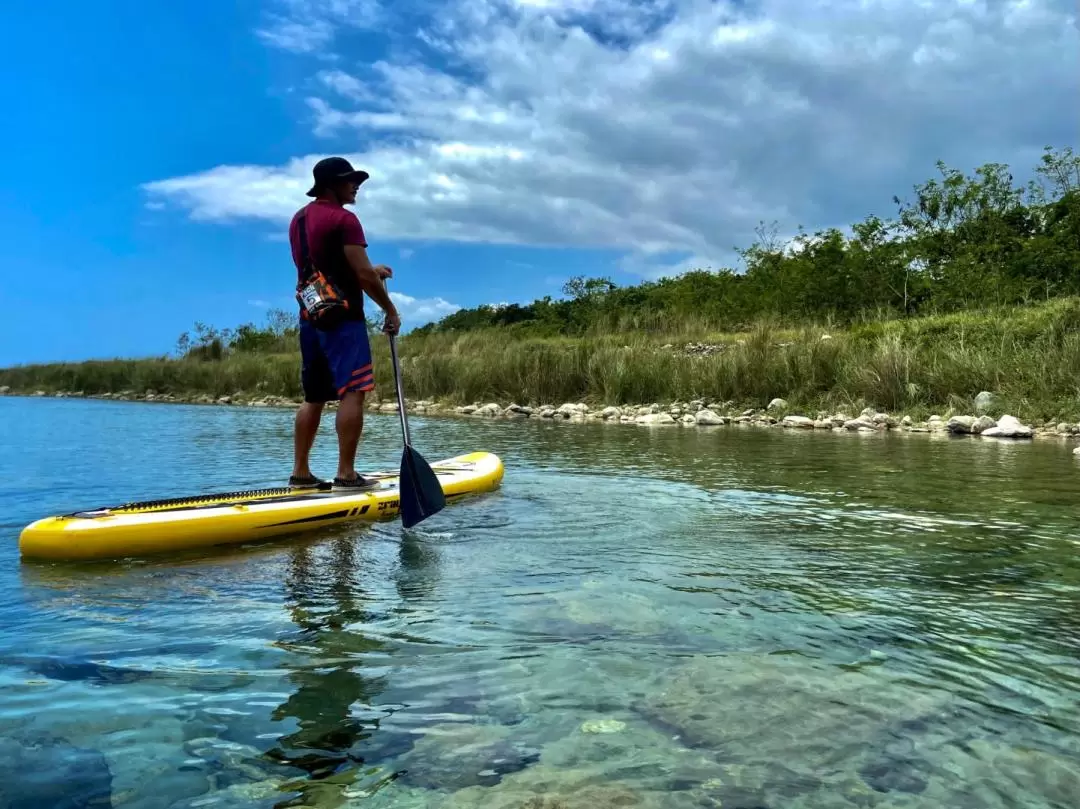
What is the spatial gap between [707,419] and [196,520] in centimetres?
1015

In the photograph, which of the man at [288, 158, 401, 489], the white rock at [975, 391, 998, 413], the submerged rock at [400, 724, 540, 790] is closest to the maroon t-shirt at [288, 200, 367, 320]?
the man at [288, 158, 401, 489]

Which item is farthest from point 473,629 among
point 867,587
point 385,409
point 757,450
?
point 385,409

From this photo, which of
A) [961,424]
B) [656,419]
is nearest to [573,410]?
[656,419]

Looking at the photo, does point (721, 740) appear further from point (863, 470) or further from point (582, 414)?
point (582, 414)

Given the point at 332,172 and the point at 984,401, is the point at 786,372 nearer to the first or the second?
the point at 984,401

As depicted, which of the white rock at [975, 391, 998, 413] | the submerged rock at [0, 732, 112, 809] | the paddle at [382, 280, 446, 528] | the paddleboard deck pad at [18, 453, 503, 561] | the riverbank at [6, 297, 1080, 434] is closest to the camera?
the submerged rock at [0, 732, 112, 809]

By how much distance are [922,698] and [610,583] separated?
4.34ft

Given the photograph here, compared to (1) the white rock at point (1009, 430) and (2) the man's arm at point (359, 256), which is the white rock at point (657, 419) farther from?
(2) the man's arm at point (359, 256)

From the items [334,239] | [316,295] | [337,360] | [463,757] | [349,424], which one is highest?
[334,239]

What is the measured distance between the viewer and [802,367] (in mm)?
13922

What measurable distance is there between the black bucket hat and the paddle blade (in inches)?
71.0

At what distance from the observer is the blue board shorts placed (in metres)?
4.83

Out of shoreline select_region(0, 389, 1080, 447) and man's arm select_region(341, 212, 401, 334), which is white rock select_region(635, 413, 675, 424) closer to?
shoreline select_region(0, 389, 1080, 447)

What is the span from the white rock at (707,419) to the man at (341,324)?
28.7 feet
